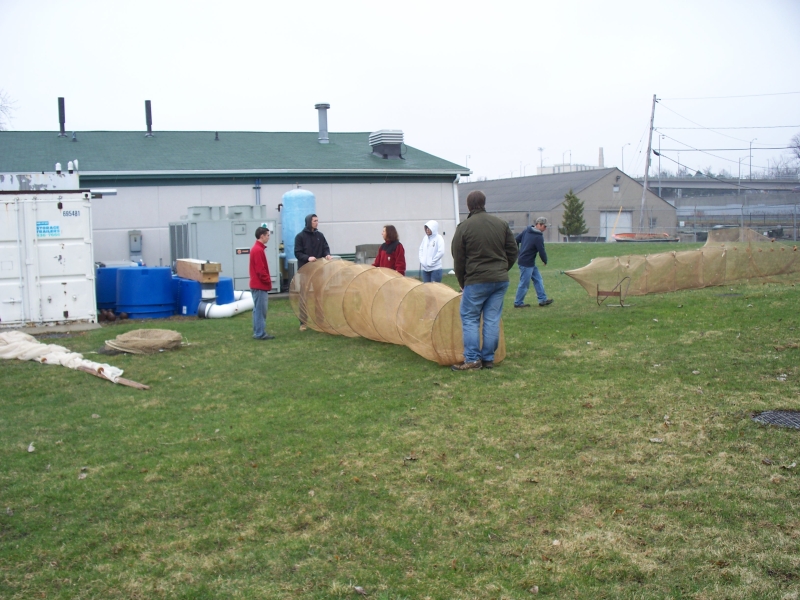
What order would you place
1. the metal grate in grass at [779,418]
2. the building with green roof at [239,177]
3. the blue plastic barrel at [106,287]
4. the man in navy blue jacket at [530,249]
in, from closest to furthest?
the metal grate in grass at [779,418], the man in navy blue jacket at [530,249], the blue plastic barrel at [106,287], the building with green roof at [239,177]

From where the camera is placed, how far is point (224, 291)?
53.0ft

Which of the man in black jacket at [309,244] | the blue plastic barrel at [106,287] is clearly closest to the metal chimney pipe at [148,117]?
the blue plastic barrel at [106,287]

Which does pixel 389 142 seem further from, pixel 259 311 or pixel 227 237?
pixel 259 311

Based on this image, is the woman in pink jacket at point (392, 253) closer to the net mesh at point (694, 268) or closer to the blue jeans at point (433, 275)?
the blue jeans at point (433, 275)

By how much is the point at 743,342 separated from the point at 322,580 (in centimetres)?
750

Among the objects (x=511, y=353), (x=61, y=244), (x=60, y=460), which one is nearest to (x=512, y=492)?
(x=60, y=460)

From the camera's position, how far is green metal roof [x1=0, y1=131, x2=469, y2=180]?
2067 cm

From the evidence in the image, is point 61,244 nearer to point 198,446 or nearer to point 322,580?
point 198,446

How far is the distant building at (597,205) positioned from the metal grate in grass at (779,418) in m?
49.6

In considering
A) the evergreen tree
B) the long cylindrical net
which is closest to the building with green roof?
the long cylindrical net

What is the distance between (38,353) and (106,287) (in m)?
5.19

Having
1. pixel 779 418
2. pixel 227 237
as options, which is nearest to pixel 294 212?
pixel 227 237

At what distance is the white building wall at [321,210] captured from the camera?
20031mm

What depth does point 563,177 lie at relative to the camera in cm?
6656
